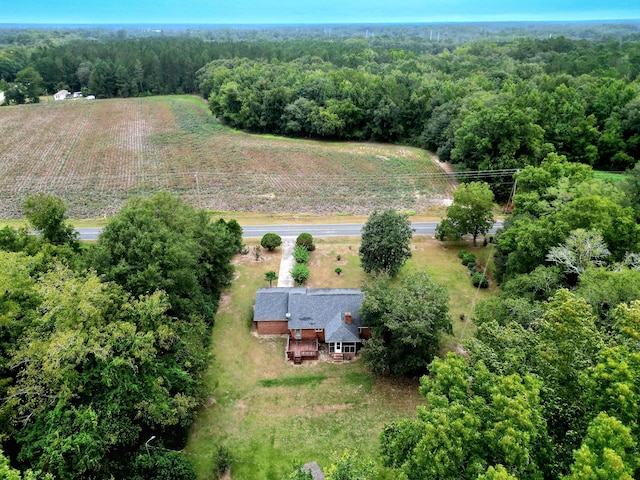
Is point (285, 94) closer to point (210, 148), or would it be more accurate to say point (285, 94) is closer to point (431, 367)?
point (210, 148)

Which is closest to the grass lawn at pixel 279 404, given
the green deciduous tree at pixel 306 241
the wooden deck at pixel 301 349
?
the wooden deck at pixel 301 349

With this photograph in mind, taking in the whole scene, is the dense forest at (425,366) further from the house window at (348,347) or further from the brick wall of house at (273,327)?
the house window at (348,347)

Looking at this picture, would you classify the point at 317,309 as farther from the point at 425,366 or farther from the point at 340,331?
the point at 425,366

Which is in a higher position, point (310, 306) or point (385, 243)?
point (385, 243)

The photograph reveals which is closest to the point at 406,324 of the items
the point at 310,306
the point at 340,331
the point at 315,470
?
the point at 340,331

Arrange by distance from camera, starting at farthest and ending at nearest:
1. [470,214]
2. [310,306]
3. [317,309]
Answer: [470,214] < [310,306] < [317,309]

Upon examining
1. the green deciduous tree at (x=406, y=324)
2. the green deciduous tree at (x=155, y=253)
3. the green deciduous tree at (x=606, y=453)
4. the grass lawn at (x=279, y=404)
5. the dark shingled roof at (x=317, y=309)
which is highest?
the green deciduous tree at (x=606, y=453)
